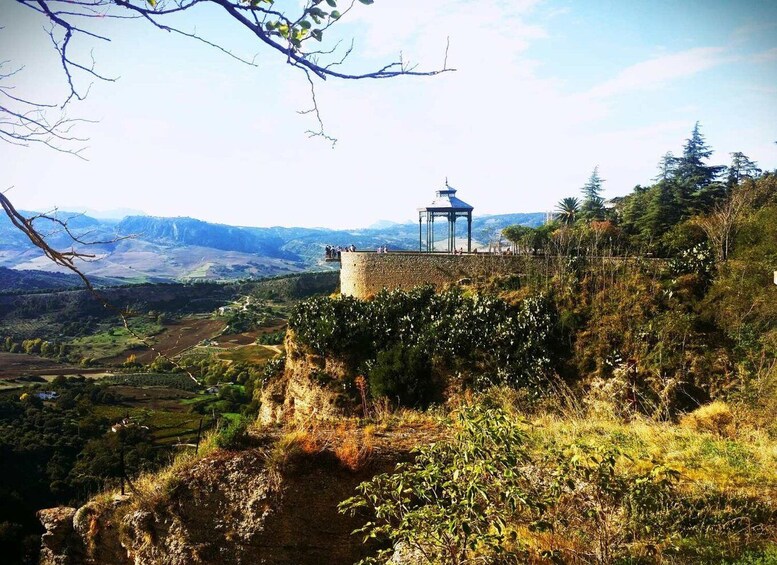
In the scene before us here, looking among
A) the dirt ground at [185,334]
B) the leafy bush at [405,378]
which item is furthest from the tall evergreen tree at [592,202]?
the dirt ground at [185,334]

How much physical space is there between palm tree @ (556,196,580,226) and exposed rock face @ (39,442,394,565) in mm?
20278

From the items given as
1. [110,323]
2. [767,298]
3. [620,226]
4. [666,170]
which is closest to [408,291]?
[620,226]

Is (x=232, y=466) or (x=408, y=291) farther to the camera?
(x=408, y=291)

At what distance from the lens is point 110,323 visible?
80.0m

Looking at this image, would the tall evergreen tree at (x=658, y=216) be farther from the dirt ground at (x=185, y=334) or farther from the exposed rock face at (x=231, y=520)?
the dirt ground at (x=185, y=334)

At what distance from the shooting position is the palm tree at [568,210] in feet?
77.7

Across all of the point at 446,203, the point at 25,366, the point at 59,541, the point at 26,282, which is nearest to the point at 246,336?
the point at 25,366

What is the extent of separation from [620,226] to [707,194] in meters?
3.90

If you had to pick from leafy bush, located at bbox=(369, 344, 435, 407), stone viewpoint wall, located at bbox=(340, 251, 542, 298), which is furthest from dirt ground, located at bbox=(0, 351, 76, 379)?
leafy bush, located at bbox=(369, 344, 435, 407)

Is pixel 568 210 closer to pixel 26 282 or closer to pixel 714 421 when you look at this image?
pixel 714 421

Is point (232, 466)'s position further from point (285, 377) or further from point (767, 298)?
point (767, 298)

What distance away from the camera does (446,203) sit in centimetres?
2067

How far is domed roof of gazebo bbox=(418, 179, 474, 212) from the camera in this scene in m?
20.4

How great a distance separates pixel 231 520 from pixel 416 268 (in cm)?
1421
